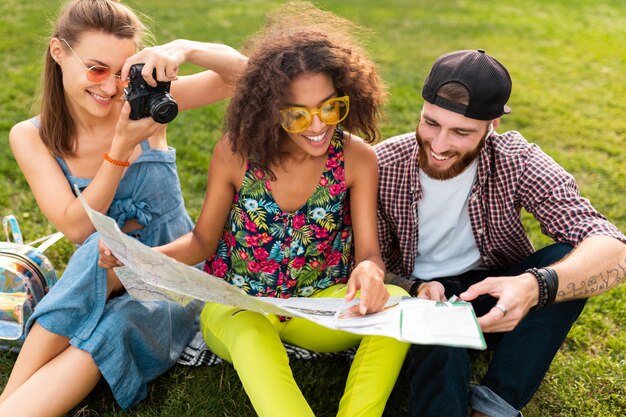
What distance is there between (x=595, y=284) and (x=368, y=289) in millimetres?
813

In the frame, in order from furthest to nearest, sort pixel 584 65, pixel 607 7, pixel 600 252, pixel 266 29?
1. pixel 607 7
2. pixel 584 65
3. pixel 266 29
4. pixel 600 252

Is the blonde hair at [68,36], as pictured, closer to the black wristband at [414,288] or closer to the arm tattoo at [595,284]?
the black wristband at [414,288]

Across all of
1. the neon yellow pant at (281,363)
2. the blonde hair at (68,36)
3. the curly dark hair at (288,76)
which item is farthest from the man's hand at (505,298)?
the blonde hair at (68,36)

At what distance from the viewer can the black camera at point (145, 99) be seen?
259 cm

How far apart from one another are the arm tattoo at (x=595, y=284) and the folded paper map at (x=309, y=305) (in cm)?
45

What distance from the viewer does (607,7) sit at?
383 inches

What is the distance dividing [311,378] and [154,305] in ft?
2.25

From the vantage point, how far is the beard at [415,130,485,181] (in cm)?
277

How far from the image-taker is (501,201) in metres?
2.82

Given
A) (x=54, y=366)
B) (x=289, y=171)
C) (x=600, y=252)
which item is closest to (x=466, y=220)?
(x=600, y=252)

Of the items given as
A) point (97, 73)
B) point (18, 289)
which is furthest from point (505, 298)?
point (18, 289)

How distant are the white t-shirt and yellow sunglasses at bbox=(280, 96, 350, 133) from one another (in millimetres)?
515

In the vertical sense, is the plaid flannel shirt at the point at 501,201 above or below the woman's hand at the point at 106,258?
Result: above

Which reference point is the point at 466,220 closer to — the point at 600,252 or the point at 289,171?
the point at 600,252
